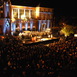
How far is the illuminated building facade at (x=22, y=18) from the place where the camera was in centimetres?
2392

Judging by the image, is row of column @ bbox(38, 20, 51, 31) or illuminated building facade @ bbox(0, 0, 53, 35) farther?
row of column @ bbox(38, 20, 51, 31)

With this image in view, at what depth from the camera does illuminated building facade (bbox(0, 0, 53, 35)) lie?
2392 centimetres

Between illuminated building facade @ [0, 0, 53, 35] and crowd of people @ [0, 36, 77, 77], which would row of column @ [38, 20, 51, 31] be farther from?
crowd of people @ [0, 36, 77, 77]

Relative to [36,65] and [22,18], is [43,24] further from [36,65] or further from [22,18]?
[36,65]

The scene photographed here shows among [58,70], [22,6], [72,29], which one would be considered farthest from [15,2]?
[58,70]

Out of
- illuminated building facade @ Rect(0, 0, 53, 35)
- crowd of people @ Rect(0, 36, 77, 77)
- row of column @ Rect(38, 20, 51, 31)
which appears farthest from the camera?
row of column @ Rect(38, 20, 51, 31)

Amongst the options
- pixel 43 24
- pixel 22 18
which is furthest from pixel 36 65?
pixel 43 24

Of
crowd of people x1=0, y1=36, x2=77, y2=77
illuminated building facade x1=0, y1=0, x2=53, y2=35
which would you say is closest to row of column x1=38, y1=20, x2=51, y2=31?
illuminated building facade x1=0, y1=0, x2=53, y2=35

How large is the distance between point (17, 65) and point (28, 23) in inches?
791

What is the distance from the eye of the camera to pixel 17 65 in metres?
9.18

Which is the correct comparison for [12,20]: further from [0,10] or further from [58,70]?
[58,70]

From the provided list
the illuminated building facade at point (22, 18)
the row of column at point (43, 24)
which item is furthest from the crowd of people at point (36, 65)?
the row of column at point (43, 24)

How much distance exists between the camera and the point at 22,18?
27.0 metres

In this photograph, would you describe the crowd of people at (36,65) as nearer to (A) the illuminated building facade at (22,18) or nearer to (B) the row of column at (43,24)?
(A) the illuminated building facade at (22,18)
